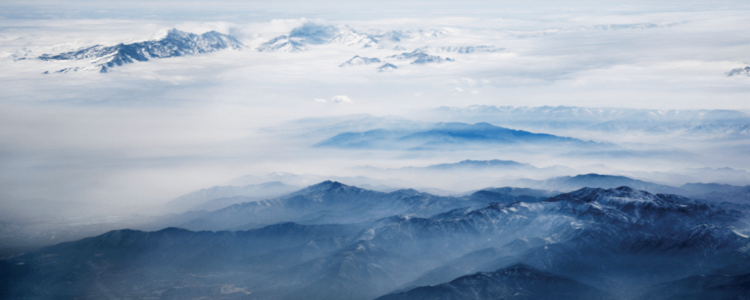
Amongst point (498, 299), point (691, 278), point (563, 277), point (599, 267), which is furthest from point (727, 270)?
point (498, 299)

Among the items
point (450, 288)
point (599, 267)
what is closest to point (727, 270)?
point (599, 267)

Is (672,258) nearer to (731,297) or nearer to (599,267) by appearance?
(599,267)

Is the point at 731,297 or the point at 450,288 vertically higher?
the point at 731,297

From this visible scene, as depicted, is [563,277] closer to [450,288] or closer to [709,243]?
[450,288]

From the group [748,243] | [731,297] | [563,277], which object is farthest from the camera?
[748,243]

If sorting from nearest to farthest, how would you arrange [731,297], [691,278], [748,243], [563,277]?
[731,297], [691,278], [563,277], [748,243]

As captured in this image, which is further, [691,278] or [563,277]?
[563,277]
